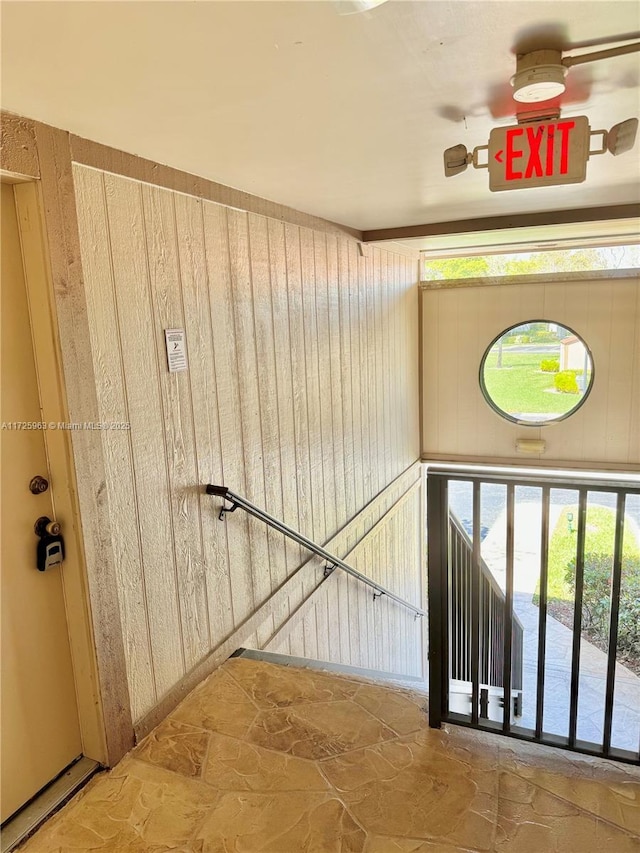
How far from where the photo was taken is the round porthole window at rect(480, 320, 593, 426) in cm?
536

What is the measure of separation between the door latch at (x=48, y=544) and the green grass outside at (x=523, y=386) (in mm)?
4691

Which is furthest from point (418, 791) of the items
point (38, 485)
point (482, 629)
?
point (482, 629)

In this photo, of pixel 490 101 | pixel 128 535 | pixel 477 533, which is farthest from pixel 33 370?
pixel 490 101

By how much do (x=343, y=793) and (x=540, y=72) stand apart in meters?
2.13

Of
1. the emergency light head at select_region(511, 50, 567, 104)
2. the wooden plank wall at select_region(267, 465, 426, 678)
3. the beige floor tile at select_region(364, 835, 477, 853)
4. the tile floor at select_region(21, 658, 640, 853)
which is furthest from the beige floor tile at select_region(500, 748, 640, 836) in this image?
the emergency light head at select_region(511, 50, 567, 104)

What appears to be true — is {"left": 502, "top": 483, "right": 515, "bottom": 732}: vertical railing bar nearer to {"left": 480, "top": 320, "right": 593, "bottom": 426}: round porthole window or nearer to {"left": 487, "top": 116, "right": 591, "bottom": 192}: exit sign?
{"left": 487, "top": 116, "right": 591, "bottom": 192}: exit sign

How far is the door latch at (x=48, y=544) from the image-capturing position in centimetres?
175

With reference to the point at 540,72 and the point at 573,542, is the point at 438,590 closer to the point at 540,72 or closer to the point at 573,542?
the point at 573,542

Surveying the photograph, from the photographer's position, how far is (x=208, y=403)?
2.39 metres

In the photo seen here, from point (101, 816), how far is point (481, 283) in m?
5.08

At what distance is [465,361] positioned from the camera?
5680mm

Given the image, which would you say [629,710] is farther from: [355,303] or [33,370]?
[33,370]

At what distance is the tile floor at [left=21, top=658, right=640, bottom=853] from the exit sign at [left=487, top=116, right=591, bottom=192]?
180 centimetres

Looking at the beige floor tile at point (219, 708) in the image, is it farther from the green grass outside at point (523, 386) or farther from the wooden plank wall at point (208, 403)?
the green grass outside at point (523, 386)
